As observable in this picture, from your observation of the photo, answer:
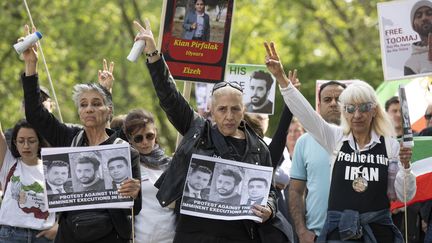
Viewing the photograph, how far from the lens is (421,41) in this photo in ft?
32.8

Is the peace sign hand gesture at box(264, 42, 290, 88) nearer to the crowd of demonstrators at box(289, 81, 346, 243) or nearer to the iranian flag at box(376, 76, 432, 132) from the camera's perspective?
the crowd of demonstrators at box(289, 81, 346, 243)

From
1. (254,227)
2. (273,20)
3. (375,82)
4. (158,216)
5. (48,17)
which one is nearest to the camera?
(254,227)

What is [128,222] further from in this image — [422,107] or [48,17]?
[48,17]

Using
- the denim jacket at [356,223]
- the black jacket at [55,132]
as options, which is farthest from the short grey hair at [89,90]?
the denim jacket at [356,223]

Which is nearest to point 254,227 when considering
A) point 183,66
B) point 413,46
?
point 183,66

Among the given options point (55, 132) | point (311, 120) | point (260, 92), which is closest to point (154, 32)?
point (260, 92)

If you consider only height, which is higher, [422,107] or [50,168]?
[422,107]

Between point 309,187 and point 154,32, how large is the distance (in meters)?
18.4

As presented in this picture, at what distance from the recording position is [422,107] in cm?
1226

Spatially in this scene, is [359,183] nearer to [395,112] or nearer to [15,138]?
[15,138]

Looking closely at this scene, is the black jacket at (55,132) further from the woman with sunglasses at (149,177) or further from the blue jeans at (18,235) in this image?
the blue jeans at (18,235)

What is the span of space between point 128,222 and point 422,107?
17.5 feet

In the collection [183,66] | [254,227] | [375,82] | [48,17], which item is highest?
[48,17]

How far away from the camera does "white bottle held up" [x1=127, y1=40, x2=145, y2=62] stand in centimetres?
743
